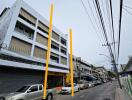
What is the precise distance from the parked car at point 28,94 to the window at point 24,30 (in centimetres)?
1485

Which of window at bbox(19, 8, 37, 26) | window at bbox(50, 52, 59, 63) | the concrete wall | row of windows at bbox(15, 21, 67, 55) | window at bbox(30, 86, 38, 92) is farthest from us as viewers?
window at bbox(50, 52, 59, 63)

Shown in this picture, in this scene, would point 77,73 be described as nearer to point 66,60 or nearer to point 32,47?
point 66,60

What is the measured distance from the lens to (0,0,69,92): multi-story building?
2005 cm

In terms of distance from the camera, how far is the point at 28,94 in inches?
429

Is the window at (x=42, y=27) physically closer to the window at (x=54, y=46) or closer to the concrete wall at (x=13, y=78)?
the window at (x=54, y=46)

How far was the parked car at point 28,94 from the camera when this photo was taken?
31.8 feet

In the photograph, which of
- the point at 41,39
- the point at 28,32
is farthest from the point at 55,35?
the point at 28,32

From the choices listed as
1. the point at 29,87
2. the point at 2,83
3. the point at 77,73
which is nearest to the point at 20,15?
the point at 2,83

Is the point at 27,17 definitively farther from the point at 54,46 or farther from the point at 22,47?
the point at 54,46

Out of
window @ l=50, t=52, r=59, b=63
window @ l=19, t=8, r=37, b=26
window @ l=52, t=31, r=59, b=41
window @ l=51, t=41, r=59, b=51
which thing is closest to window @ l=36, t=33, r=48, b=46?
window @ l=19, t=8, r=37, b=26

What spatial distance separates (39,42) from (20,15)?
670cm

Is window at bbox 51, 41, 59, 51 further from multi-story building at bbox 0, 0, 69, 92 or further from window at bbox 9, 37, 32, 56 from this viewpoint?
window at bbox 9, 37, 32, 56

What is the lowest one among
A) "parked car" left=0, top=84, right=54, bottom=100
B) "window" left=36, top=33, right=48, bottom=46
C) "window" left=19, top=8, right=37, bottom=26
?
"parked car" left=0, top=84, right=54, bottom=100

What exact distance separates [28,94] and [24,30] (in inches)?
693
